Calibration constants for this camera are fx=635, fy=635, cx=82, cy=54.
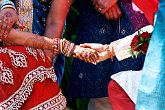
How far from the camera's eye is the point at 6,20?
10.3 feet

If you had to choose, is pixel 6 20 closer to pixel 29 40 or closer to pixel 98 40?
pixel 29 40

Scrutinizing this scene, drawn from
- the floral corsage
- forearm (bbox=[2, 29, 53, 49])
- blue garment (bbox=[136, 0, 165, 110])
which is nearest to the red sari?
forearm (bbox=[2, 29, 53, 49])

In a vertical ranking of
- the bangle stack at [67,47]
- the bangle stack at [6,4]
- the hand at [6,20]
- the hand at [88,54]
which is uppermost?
the bangle stack at [6,4]

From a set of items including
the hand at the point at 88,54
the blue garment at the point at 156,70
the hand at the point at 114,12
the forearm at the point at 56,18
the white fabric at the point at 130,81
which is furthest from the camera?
the hand at the point at 114,12

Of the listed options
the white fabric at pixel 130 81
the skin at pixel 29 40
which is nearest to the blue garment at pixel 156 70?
the white fabric at pixel 130 81

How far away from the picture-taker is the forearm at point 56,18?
3342 millimetres

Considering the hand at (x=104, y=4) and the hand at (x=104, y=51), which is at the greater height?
the hand at (x=104, y=4)

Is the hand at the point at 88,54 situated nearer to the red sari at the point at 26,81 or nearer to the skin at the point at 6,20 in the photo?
the red sari at the point at 26,81

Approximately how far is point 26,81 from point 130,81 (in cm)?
50

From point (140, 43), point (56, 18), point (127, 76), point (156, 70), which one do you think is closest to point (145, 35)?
point (140, 43)

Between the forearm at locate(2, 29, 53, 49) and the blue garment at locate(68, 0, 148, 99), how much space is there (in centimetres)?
47

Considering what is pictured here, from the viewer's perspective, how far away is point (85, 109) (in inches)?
199

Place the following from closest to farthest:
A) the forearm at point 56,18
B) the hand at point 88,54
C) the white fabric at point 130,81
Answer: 1. the white fabric at point 130,81
2. the hand at point 88,54
3. the forearm at point 56,18

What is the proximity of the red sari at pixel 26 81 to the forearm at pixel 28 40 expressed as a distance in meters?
0.03
